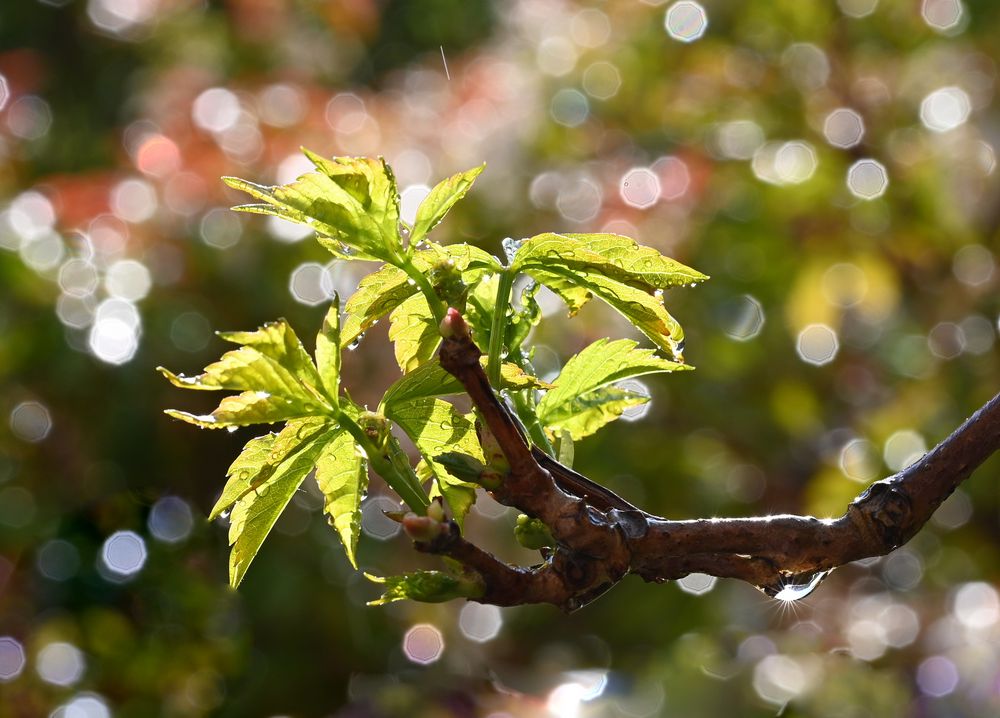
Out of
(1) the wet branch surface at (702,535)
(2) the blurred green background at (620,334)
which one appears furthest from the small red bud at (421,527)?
(2) the blurred green background at (620,334)

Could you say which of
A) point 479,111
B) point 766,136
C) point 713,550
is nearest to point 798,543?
point 713,550

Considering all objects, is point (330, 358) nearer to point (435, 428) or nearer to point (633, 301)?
point (435, 428)

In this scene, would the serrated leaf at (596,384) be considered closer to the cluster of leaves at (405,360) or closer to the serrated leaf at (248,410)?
the cluster of leaves at (405,360)

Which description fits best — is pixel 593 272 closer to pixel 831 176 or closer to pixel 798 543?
pixel 798 543

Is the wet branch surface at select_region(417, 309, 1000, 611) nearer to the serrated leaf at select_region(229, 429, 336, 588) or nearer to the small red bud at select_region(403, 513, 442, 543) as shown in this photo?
the small red bud at select_region(403, 513, 442, 543)

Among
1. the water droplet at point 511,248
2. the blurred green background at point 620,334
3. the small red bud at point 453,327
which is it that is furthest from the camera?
the blurred green background at point 620,334

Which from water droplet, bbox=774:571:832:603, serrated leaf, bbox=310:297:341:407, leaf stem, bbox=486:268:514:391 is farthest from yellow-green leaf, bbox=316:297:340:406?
water droplet, bbox=774:571:832:603
